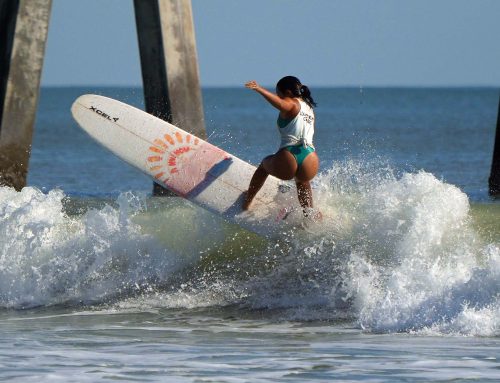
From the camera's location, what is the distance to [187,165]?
33.2 feet

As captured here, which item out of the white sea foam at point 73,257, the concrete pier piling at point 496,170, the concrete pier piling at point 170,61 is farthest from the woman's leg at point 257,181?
the concrete pier piling at point 496,170

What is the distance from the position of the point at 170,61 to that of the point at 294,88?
400 centimetres

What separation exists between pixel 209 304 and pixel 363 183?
1.74 metres

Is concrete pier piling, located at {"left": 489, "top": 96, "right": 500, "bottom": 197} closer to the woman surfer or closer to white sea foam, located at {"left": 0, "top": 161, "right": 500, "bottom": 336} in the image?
white sea foam, located at {"left": 0, "top": 161, "right": 500, "bottom": 336}

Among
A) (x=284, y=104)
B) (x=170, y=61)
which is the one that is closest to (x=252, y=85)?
(x=284, y=104)

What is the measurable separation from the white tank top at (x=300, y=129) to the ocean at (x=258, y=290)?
816mm

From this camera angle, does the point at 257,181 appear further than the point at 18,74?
No

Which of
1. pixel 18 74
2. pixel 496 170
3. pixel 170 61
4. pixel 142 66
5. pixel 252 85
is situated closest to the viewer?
pixel 252 85

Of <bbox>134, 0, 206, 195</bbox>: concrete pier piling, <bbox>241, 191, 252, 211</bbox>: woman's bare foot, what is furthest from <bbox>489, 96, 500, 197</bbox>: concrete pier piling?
<bbox>241, 191, 252, 211</bbox>: woman's bare foot

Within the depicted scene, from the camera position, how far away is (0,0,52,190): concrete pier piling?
12820mm

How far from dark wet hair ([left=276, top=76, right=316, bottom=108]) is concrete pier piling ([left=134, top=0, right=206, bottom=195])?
3.85 metres

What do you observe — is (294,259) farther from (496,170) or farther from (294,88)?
(496,170)

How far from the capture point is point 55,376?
675cm

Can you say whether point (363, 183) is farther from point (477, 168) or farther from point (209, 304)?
point (477, 168)
